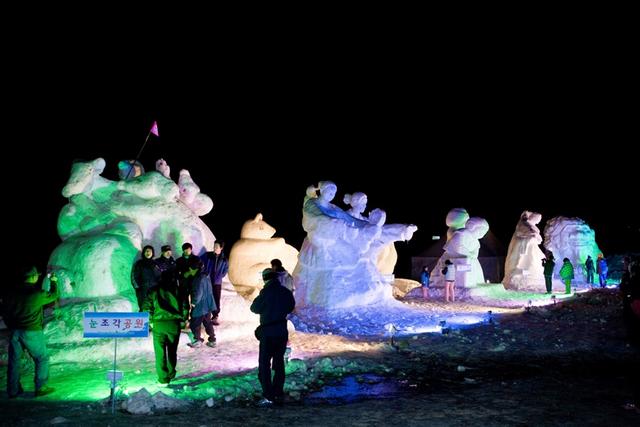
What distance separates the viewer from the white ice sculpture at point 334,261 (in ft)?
44.7

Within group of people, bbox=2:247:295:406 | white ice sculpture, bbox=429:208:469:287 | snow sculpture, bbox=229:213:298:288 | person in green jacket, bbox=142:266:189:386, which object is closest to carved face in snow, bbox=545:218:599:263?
white ice sculpture, bbox=429:208:469:287

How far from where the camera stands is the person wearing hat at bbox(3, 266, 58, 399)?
19.7 ft

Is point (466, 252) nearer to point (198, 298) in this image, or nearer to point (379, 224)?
point (379, 224)

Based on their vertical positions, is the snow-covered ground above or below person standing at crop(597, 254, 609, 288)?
below

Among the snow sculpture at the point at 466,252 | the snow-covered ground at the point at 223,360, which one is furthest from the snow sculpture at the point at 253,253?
the snow sculpture at the point at 466,252

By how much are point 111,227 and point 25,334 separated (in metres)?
3.36

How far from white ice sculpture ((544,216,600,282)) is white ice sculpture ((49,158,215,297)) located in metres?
15.6

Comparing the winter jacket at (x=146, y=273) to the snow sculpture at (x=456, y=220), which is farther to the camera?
the snow sculpture at (x=456, y=220)

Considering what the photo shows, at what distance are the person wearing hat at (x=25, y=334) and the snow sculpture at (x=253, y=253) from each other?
7.72 meters

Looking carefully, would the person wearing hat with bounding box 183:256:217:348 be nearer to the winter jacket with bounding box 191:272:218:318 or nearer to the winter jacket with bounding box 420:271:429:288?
the winter jacket with bounding box 191:272:218:318

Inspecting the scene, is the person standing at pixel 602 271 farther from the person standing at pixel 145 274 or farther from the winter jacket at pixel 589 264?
the person standing at pixel 145 274

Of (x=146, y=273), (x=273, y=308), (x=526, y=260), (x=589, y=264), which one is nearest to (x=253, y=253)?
(x=146, y=273)

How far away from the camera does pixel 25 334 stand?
6.09 m

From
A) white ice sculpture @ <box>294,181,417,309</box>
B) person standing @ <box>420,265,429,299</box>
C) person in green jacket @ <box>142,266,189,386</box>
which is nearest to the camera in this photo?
person in green jacket @ <box>142,266,189,386</box>
